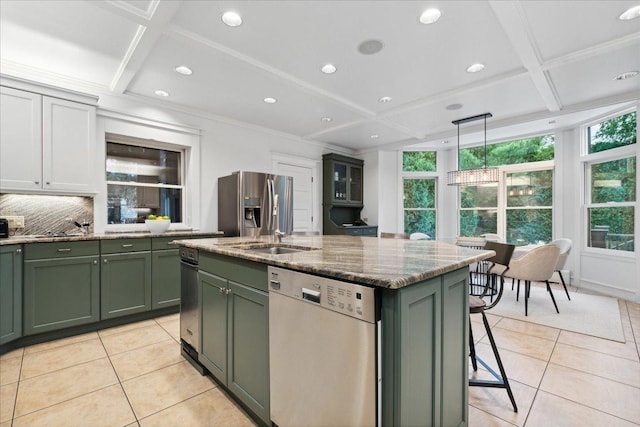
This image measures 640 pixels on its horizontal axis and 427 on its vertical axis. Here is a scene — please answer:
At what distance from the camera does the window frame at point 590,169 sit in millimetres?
3971

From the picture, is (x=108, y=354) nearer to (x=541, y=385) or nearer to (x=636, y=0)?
(x=541, y=385)

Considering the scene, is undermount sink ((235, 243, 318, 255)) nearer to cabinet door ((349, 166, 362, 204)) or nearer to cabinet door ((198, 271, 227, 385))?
cabinet door ((198, 271, 227, 385))

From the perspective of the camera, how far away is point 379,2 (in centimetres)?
208

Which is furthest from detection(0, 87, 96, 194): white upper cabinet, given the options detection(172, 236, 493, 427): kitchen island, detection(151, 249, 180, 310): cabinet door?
detection(172, 236, 493, 427): kitchen island

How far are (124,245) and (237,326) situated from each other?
81.4 inches

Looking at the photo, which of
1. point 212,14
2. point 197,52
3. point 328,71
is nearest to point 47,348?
point 197,52

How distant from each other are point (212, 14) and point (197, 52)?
0.57 metres

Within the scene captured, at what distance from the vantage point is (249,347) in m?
1.61

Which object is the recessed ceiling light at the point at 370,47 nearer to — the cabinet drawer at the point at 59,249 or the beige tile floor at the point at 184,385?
the beige tile floor at the point at 184,385

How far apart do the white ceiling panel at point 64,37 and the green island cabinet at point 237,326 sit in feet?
6.53

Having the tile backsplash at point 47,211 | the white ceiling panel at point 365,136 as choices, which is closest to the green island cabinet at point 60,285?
the tile backsplash at point 47,211

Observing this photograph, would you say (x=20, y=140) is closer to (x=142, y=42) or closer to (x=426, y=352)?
(x=142, y=42)

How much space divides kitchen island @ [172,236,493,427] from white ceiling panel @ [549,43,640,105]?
8.83ft

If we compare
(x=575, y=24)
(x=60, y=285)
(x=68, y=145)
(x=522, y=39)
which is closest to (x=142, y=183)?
(x=68, y=145)
